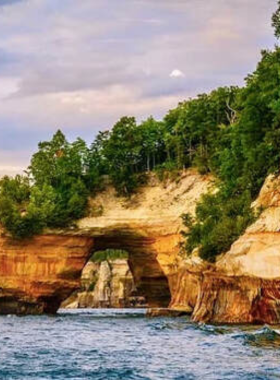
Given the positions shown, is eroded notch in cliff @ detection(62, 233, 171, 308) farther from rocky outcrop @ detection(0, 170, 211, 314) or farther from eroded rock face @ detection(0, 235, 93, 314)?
eroded rock face @ detection(0, 235, 93, 314)

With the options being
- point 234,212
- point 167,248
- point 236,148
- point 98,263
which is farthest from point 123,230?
point 98,263

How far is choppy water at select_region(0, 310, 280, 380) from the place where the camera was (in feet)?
72.2

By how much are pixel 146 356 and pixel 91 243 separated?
48.1 m

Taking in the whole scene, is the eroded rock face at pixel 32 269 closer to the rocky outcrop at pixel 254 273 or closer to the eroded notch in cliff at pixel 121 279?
the eroded notch in cliff at pixel 121 279

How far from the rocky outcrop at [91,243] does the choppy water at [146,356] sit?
34.0 metres

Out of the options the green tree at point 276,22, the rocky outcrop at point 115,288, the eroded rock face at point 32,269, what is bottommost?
the rocky outcrop at point 115,288

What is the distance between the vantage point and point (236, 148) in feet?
197

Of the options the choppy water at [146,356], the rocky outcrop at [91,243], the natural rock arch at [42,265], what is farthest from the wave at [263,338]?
the natural rock arch at [42,265]

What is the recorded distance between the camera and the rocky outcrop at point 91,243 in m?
72.3

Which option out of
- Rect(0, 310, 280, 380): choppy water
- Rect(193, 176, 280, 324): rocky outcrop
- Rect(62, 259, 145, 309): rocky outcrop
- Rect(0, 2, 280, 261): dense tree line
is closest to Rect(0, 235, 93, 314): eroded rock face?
Rect(0, 2, 280, 261): dense tree line

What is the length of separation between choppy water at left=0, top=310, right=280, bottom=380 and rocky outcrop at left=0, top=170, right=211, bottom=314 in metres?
34.0

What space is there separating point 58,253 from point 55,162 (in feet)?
27.6

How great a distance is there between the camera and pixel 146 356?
88.3 ft

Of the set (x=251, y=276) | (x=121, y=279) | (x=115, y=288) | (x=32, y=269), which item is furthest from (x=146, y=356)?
(x=115, y=288)
